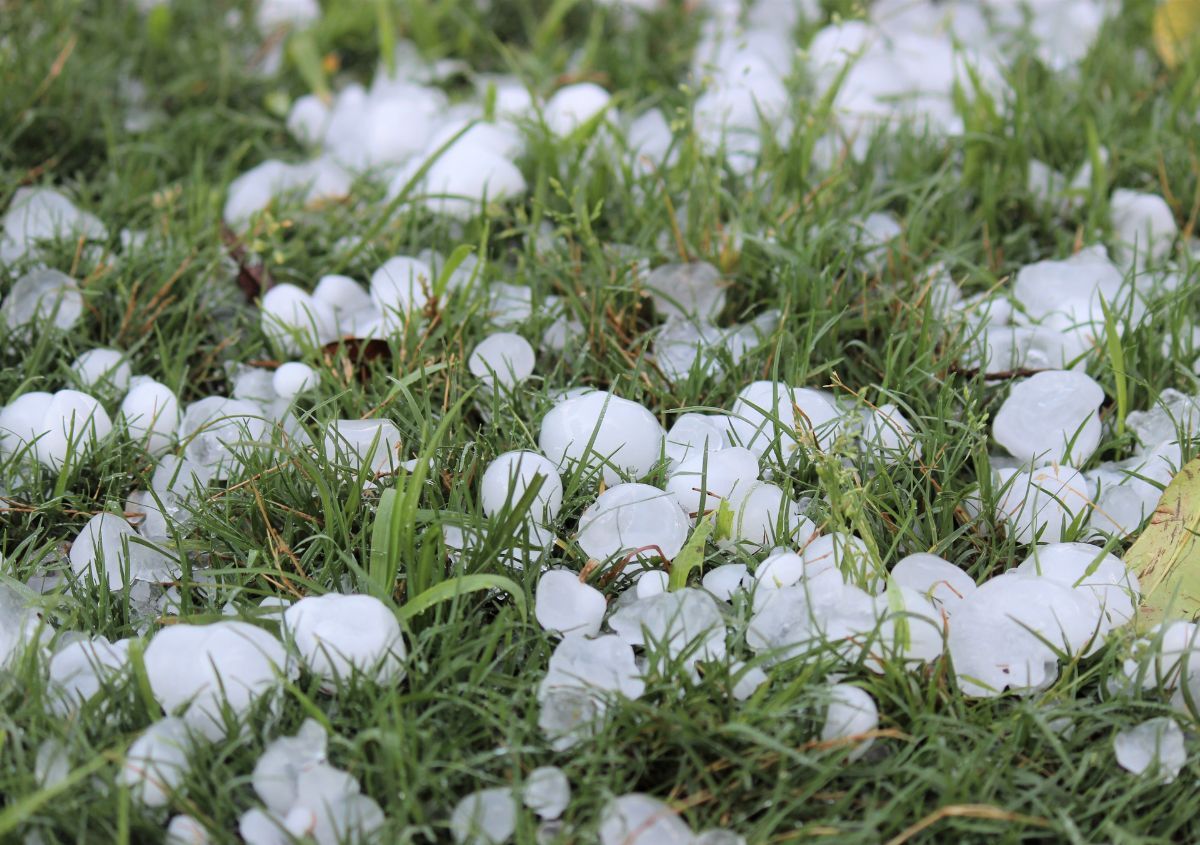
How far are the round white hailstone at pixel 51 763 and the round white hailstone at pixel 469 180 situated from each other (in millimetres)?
A: 1081

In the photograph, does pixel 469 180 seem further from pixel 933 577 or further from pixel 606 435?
pixel 933 577

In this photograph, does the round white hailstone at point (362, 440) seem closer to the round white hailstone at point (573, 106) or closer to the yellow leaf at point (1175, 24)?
the round white hailstone at point (573, 106)

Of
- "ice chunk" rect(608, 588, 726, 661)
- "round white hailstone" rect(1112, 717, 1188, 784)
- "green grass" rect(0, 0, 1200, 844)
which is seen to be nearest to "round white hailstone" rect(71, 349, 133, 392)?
"green grass" rect(0, 0, 1200, 844)

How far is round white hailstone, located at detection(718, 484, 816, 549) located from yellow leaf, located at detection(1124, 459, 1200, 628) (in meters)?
0.37

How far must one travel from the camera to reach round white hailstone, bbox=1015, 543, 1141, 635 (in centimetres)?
129

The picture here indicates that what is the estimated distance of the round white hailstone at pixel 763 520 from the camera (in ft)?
4.55

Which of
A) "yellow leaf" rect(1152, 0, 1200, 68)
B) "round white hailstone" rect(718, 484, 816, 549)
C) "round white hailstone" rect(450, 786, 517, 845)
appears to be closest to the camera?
"round white hailstone" rect(450, 786, 517, 845)

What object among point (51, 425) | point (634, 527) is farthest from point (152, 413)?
point (634, 527)

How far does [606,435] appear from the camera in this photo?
1.46 meters

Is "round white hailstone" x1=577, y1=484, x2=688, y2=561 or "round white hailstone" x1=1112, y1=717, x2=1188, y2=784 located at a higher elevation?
"round white hailstone" x1=577, y1=484, x2=688, y2=561

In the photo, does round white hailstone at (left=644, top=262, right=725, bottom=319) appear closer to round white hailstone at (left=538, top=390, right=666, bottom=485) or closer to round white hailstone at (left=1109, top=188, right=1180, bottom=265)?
round white hailstone at (left=538, top=390, right=666, bottom=485)

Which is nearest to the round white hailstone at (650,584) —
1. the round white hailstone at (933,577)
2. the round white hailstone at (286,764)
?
the round white hailstone at (933,577)

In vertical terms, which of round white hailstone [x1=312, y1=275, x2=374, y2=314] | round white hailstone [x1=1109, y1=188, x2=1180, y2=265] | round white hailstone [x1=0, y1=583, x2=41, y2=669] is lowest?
round white hailstone [x1=0, y1=583, x2=41, y2=669]

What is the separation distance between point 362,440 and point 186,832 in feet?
1.76
